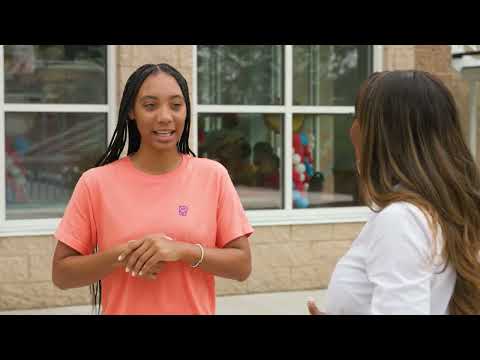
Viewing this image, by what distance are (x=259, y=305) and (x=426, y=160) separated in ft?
17.9

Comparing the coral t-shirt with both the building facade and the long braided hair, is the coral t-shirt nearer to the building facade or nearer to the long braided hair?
the long braided hair

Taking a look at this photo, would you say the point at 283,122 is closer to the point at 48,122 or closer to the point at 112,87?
the point at 112,87

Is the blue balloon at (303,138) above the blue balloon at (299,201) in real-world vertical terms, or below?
above

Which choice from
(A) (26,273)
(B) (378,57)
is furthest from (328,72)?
(A) (26,273)

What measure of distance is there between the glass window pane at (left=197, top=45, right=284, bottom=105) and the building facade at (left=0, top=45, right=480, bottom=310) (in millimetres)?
11

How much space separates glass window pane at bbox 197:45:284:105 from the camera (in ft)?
24.7

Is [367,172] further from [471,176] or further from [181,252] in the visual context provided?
[181,252]

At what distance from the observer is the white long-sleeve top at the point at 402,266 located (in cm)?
153

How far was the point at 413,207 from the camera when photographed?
1580mm

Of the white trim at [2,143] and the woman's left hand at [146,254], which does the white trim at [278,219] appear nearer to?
the white trim at [2,143]

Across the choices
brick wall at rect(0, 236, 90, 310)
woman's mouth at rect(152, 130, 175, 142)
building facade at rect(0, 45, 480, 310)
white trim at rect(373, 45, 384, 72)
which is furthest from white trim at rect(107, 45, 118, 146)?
woman's mouth at rect(152, 130, 175, 142)

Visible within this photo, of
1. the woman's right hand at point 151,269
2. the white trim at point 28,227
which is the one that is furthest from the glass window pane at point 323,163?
the woman's right hand at point 151,269

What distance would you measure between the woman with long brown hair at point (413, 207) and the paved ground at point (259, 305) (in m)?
4.76

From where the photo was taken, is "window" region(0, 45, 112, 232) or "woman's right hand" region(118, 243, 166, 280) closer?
"woman's right hand" region(118, 243, 166, 280)
